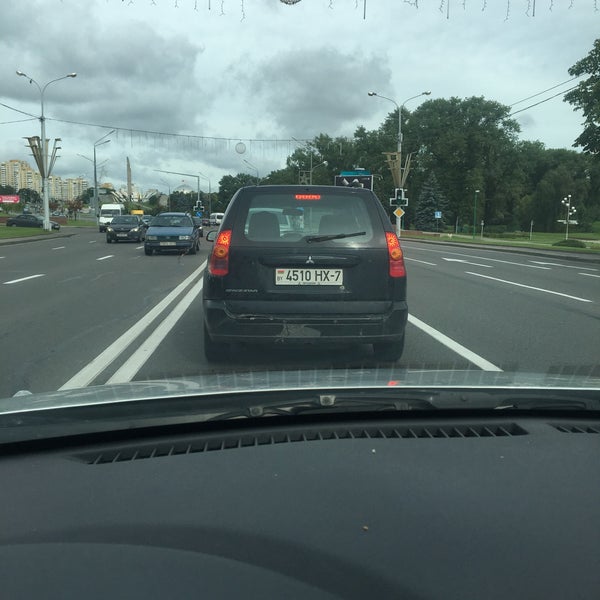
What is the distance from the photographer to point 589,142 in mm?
29531

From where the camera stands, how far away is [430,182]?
82.9 m

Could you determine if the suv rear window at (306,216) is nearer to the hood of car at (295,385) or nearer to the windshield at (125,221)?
the hood of car at (295,385)

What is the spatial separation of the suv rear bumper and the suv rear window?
66cm

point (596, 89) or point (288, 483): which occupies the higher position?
point (596, 89)

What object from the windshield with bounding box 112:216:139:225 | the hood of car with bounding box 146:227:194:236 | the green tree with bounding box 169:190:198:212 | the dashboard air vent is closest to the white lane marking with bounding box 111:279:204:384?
the dashboard air vent

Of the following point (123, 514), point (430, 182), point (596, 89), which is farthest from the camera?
point (430, 182)

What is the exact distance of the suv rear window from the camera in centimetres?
561

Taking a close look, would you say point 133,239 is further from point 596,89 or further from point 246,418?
point 246,418

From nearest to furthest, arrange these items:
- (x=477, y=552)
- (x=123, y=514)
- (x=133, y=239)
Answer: (x=477, y=552) < (x=123, y=514) < (x=133, y=239)

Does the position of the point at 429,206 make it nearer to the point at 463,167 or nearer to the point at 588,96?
the point at 463,167

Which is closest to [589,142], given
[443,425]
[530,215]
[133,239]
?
[133,239]

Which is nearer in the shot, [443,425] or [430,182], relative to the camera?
[443,425]

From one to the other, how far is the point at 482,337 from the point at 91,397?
5.57 metres

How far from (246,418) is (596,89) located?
2816 cm
